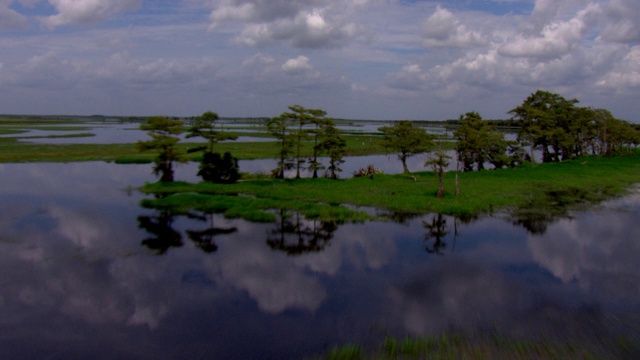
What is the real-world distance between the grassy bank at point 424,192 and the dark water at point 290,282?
333cm

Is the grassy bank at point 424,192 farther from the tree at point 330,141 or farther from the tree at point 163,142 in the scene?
the tree at point 330,141

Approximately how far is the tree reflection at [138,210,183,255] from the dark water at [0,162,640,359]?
19 cm

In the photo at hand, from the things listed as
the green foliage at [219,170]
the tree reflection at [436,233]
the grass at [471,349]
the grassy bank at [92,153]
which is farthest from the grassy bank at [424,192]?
the grassy bank at [92,153]

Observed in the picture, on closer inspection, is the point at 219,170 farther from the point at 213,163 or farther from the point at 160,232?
the point at 160,232

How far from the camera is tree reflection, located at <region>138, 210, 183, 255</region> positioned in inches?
1169

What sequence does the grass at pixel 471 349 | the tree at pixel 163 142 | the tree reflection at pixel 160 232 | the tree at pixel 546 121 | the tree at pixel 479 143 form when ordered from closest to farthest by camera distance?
the grass at pixel 471 349, the tree reflection at pixel 160 232, the tree at pixel 163 142, the tree at pixel 479 143, the tree at pixel 546 121

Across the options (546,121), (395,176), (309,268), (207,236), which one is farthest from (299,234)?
(546,121)

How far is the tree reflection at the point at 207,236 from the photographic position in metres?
29.8

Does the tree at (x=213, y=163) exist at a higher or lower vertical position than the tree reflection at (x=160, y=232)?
higher

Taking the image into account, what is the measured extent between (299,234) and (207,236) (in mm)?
6350

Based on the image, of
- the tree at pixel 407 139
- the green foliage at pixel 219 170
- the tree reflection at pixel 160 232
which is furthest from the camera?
the tree at pixel 407 139

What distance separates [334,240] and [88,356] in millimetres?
17623

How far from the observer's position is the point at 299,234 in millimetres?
32906

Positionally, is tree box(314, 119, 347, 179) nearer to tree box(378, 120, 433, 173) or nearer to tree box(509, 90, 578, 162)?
tree box(378, 120, 433, 173)
